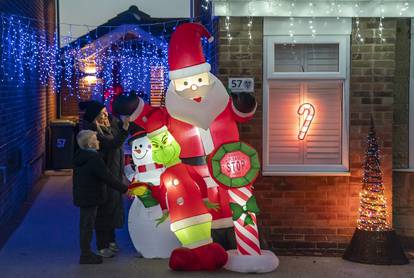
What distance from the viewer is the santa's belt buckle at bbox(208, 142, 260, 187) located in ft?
25.8

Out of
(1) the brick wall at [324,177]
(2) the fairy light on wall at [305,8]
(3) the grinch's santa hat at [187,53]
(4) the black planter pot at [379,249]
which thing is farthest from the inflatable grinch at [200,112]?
(4) the black planter pot at [379,249]

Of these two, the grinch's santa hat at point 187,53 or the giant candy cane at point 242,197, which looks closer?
the giant candy cane at point 242,197

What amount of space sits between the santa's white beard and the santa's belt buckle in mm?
400

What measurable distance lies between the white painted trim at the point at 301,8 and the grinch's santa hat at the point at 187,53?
3.85ft

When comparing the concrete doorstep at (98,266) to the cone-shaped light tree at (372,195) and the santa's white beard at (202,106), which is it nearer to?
the cone-shaped light tree at (372,195)

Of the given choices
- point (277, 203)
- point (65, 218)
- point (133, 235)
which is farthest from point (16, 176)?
point (277, 203)

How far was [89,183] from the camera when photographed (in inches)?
332

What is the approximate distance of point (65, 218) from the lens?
→ 1159 centimetres

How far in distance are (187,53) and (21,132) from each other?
5942mm

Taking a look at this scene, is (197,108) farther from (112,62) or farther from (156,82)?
(112,62)

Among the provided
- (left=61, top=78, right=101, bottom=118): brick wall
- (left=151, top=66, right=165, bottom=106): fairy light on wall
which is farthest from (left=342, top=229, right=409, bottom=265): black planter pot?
(left=61, top=78, right=101, bottom=118): brick wall

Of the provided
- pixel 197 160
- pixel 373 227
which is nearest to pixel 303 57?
pixel 197 160

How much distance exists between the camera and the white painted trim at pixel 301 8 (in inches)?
358

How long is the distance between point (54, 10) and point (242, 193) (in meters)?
14.4
